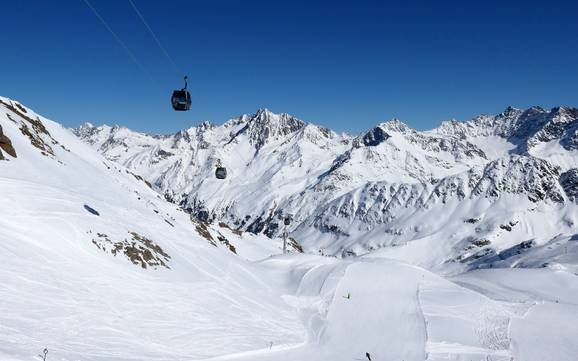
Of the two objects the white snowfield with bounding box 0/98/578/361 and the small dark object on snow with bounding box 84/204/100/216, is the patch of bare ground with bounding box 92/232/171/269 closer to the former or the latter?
the white snowfield with bounding box 0/98/578/361

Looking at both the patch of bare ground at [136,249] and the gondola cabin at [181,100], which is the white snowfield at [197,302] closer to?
the patch of bare ground at [136,249]

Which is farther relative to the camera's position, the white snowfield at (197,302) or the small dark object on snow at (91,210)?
the small dark object on snow at (91,210)

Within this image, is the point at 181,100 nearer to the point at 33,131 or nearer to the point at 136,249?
the point at 136,249

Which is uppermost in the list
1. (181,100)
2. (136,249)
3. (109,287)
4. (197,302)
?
(181,100)

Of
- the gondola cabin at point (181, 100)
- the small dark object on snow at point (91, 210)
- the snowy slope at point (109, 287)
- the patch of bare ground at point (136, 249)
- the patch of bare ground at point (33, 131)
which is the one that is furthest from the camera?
the patch of bare ground at point (33, 131)

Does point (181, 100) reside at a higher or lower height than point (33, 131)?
lower

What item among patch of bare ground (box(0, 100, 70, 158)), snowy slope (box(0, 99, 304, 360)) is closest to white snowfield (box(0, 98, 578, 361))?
snowy slope (box(0, 99, 304, 360))

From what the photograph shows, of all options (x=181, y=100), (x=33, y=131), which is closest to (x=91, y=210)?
(x=181, y=100)

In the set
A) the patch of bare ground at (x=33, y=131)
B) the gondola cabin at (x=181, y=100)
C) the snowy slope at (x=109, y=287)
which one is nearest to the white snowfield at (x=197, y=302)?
the snowy slope at (x=109, y=287)

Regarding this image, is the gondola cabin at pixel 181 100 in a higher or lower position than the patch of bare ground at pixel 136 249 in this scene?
higher
